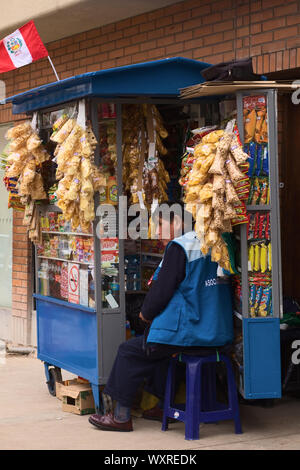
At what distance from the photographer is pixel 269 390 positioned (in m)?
5.68

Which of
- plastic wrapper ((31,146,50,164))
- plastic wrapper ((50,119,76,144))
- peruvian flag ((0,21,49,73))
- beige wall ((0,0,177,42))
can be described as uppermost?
beige wall ((0,0,177,42))

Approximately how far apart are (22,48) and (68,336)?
2773mm

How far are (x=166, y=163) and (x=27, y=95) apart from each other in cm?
131

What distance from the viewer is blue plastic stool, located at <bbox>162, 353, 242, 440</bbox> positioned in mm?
5746

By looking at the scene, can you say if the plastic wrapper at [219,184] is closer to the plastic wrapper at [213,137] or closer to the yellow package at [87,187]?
the plastic wrapper at [213,137]

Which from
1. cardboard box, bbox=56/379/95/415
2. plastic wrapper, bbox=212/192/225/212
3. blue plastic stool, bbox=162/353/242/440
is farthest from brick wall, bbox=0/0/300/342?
cardboard box, bbox=56/379/95/415

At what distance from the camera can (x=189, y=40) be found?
26.1 ft

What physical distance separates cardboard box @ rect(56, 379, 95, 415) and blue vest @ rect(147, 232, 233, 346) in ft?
3.76

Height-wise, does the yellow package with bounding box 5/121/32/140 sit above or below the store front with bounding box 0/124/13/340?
above

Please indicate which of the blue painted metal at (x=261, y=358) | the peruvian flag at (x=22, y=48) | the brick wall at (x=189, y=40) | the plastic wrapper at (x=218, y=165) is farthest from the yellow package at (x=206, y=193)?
the peruvian flag at (x=22, y=48)

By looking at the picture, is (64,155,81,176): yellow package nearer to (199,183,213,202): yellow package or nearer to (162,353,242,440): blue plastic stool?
(199,183,213,202): yellow package

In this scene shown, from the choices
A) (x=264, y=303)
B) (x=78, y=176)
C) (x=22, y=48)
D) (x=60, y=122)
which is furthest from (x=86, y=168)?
(x=22, y=48)
